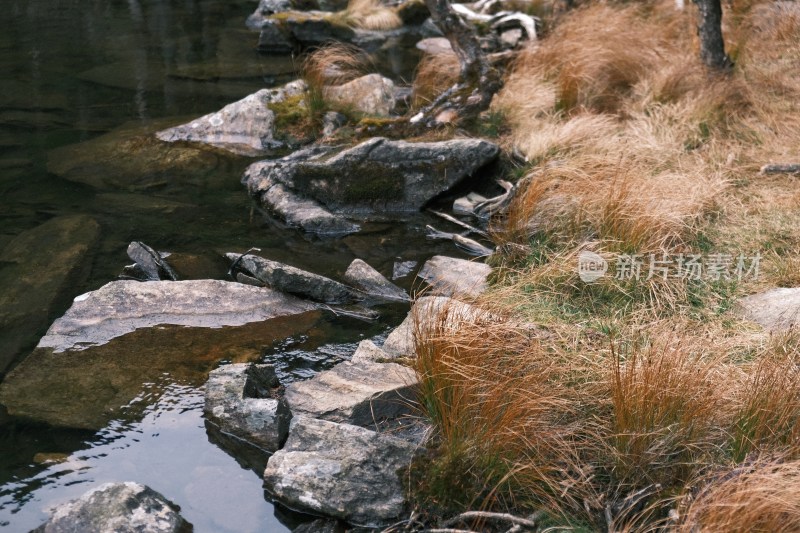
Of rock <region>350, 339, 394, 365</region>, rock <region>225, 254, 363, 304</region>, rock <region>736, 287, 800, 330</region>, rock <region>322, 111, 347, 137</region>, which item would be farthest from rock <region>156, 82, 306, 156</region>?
rock <region>736, 287, 800, 330</region>

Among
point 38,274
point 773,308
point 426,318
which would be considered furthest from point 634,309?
point 38,274

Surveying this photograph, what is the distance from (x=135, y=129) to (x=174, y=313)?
13.5 ft

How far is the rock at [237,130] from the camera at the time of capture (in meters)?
8.42

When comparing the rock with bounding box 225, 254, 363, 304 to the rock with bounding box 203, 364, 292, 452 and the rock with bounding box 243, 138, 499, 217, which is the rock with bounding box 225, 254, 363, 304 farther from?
the rock with bounding box 243, 138, 499, 217

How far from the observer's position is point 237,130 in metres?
8.59

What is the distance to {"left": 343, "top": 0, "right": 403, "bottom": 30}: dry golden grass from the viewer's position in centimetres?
1364

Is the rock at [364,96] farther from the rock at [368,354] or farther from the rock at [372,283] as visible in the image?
the rock at [368,354]

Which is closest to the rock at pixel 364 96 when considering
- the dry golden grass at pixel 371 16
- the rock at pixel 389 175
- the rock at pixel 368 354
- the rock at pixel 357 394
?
the rock at pixel 389 175

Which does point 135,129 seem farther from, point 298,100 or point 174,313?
point 174,313

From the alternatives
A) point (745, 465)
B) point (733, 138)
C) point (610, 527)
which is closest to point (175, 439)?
point (610, 527)

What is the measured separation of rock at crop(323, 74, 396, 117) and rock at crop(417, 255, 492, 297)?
310 cm

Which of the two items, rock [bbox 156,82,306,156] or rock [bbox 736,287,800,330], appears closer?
rock [bbox 736,287,800,330]

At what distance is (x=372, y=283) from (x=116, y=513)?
102 inches

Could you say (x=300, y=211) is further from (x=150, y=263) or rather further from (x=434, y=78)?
(x=434, y=78)
